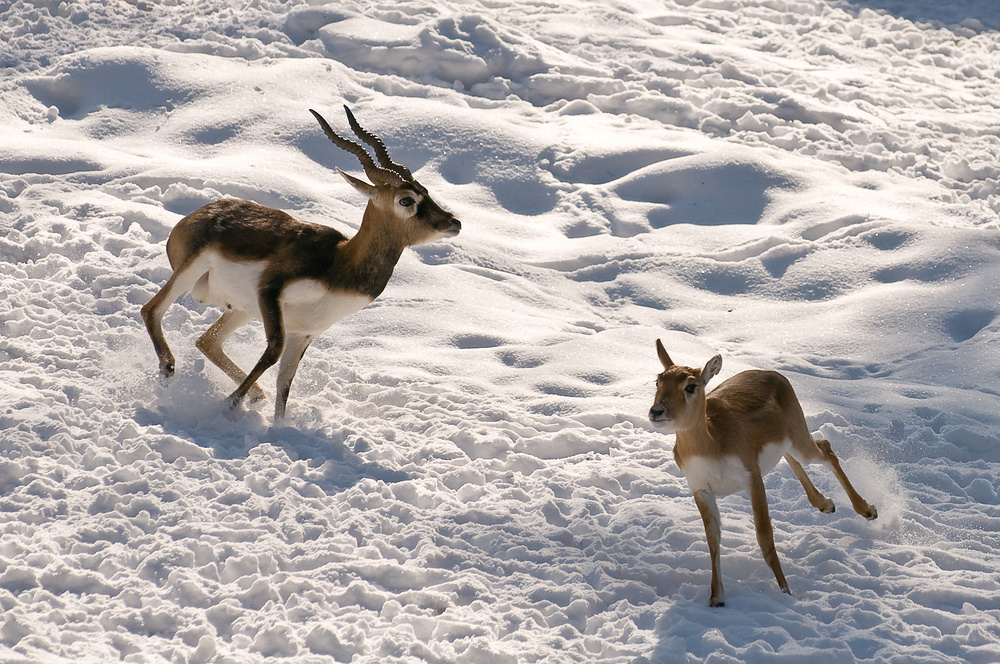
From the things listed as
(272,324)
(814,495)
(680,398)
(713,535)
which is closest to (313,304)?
(272,324)

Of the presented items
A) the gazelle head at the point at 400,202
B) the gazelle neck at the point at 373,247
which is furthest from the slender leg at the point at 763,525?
the gazelle neck at the point at 373,247

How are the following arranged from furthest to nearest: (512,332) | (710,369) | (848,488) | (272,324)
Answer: (512,332) < (272,324) < (848,488) < (710,369)

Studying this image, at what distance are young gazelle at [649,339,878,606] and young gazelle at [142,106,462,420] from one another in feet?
6.01

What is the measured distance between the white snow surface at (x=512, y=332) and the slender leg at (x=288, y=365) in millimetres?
152

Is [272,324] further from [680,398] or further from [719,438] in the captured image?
[719,438]

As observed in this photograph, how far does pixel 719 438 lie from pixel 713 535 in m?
0.42

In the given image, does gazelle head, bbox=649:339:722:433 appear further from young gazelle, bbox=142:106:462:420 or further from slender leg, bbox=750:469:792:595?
young gazelle, bbox=142:106:462:420

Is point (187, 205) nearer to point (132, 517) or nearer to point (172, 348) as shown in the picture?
point (172, 348)

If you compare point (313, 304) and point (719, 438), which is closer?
point (719, 438)

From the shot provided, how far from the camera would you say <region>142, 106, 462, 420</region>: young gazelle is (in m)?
5.84

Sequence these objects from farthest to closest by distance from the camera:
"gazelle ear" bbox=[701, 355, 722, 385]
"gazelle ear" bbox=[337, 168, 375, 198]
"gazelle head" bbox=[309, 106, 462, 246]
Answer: "gazelle head" bbox=[309, 106, 462, 246]
"gazelle ear" bbox=[337, 168, 375, 198]
"gazelle ear" bbox=[701, 355, 722, 385]

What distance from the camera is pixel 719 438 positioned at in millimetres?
4695

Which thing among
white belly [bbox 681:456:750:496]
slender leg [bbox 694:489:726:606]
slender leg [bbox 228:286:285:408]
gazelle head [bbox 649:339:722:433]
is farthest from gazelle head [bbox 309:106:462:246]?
slender leg [bbox 694:489:726:606]

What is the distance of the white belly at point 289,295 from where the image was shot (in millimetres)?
5844
